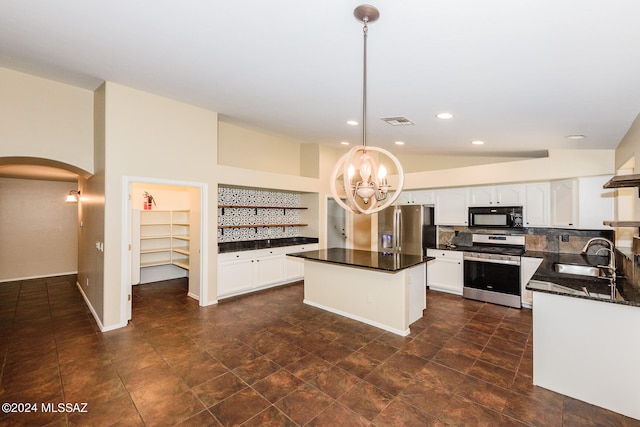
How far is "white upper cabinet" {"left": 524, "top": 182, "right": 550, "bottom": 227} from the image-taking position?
461 centimetres

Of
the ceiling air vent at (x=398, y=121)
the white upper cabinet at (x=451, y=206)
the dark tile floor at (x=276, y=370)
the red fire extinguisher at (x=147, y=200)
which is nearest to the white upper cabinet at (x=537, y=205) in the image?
the white upper cabinet at (x=451, y=206)

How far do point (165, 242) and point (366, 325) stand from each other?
4.75 metres

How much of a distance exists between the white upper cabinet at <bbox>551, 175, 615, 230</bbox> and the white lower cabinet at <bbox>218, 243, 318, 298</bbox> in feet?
14.7

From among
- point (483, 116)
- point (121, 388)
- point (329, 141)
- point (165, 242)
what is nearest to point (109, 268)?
point (121, 388)

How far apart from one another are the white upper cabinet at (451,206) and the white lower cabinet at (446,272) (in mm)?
669

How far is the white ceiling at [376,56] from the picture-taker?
166 cm

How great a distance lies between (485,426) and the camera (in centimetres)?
199

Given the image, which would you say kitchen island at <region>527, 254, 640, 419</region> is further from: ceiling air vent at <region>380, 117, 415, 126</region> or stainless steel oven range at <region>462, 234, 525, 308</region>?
ceiling air vent at <region>380, 117, 415, 126</region>

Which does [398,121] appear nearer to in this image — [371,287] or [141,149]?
[371,287]

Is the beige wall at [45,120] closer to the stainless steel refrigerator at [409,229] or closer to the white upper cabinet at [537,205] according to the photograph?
the stainless steel refrigerator at [409,229]

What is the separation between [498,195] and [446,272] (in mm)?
1620

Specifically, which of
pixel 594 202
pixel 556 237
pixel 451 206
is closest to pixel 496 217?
pixel 451 206

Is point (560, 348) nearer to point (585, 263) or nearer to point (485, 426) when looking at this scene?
point (485, 426)

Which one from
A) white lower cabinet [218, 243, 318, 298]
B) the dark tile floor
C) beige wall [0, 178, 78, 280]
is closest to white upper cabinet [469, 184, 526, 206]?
the dark tile floor
